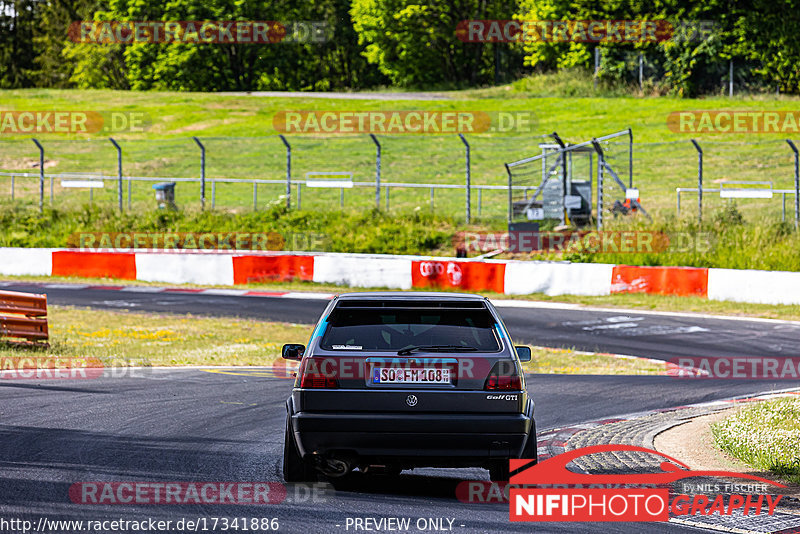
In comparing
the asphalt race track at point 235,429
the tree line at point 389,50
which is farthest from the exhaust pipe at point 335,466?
the tree line at point 389,50

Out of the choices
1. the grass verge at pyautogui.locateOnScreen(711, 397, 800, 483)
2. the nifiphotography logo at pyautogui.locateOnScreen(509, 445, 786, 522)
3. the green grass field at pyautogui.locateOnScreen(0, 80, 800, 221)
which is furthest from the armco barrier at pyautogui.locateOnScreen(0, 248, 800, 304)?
the nifiphotography logo at pyautogui.locateOnScreen(509, 445, 786, 522)

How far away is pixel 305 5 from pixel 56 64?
2444 centimetres

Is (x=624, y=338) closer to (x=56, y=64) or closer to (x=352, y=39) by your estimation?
(x=352, y=39)

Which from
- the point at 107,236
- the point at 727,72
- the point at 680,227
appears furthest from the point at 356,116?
the point at 680,227

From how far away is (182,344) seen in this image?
17.5m

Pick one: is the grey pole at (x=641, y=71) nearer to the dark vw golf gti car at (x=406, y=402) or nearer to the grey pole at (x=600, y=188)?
the grey pole at (x=600, y=188)

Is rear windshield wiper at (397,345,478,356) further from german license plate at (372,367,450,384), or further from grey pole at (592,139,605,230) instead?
grey pole at (592,139,605,230)

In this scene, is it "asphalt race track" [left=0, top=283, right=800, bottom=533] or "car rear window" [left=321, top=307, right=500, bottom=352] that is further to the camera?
"car rear window" [left=321, top=307, right=500, bottom=352]

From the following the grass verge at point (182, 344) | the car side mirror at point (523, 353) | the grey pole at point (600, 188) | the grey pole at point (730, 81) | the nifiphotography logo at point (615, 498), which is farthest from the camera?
the grey pole at point (730, 81)

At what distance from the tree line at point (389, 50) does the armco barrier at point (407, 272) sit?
99.5ft

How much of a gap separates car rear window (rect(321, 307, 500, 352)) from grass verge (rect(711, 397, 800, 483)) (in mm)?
2572

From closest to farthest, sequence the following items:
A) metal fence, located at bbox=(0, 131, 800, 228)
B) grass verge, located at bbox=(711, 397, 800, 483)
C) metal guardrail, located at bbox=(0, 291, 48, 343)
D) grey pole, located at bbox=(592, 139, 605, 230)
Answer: grass verge, located at bbox=(711, 397, 800, 483) < metal guardrail, located at bbox=(0, 291, 48, 343) < grey pole, located at bbox=(592, 139, 605, 230) < metal fence, located at bbox=(0, 131, 800, 228)

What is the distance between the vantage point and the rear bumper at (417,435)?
697cm

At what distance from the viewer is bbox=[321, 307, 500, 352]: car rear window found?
731 centimetres
